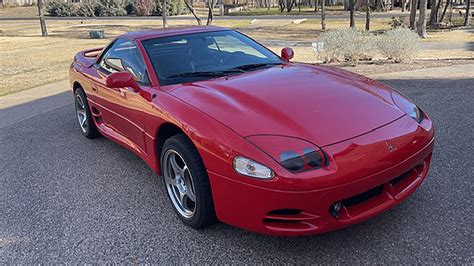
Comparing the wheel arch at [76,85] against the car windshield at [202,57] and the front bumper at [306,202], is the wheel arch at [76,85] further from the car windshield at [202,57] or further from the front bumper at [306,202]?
the front bumper at [306,202]

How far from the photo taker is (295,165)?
2.30 meters

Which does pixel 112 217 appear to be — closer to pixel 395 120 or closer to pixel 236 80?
pixel 236 80

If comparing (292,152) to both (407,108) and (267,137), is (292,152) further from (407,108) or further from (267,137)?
(407,108)

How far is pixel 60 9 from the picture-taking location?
4741cm

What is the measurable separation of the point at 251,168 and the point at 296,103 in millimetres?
709

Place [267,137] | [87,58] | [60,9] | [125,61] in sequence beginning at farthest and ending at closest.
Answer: [60,9]
[87,58]
[125,61]
[267,137]

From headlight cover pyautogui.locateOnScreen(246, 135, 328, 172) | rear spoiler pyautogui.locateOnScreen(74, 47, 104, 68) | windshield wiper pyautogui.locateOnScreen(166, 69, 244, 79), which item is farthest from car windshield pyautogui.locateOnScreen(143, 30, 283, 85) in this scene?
rear spoiler pyautogui.locateOnScreen(74, 47, 104, 68)

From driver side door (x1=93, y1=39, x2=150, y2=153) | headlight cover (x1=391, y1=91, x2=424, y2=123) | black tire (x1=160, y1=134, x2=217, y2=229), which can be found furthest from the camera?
driver side door (x1=93, y1=39, x2=150, y2=153)

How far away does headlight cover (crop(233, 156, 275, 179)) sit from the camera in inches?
90.0

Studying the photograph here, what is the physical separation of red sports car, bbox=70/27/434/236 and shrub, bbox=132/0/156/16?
44.0 meters

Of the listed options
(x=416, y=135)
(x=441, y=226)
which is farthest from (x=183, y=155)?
(x=441, y=226)

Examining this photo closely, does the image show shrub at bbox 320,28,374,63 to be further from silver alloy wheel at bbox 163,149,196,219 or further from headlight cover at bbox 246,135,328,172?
headlight cover at bbox 246,135,328,172

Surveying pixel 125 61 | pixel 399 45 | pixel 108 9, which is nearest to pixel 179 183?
pixel 125 61

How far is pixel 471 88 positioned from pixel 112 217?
6.38 meters
